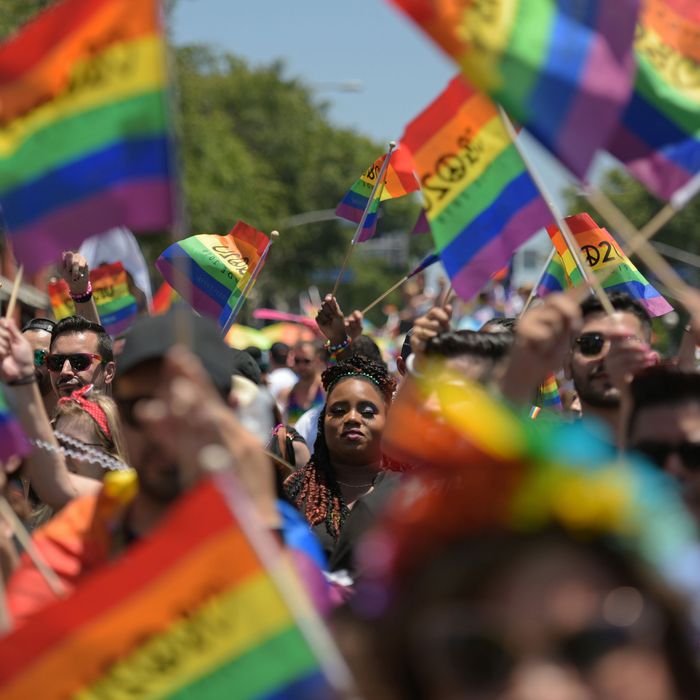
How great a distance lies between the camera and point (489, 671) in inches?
76.8

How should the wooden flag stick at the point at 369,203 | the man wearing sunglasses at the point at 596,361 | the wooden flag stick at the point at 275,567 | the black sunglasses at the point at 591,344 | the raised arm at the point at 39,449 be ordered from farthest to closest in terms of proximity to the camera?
the wooden flag stick at the point at 369,203, the black sunglasses at the point at 591,344, the man wearing sunglasses at the point at 596,361, the raised arm at the point at 39,449, the wooden flag stick at the point at 275,567

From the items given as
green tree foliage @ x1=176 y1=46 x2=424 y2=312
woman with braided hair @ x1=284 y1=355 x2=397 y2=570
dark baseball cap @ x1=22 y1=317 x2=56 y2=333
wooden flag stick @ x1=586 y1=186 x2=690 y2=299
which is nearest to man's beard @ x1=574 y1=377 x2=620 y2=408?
wooden flag stick @ x1=586 y1=186 x2=690 y2=299

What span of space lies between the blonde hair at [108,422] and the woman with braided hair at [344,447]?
0.69 meters

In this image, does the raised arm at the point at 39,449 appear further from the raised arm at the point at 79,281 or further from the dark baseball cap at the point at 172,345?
the raised arm at the point at 79,281

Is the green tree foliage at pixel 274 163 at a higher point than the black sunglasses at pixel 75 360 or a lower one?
lower

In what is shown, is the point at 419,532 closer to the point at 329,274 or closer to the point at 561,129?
the point at 561,129

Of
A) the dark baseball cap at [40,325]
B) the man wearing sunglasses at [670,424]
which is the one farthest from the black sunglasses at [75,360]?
the man wearing sunglasses at [670,424]

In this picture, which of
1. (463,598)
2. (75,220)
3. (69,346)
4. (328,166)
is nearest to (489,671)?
(463,598)

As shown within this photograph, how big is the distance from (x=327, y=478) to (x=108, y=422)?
89 centimetres

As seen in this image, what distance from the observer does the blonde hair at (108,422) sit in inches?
215

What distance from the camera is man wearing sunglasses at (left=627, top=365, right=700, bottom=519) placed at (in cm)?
311

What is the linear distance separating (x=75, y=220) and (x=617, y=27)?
1.51m

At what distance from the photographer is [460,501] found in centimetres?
207

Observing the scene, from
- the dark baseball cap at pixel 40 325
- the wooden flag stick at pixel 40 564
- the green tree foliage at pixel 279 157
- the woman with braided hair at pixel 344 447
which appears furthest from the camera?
the green tree foliage at pixel 279 157
